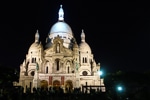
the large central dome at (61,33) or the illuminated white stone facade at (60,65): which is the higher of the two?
the large central dome at (61,33)

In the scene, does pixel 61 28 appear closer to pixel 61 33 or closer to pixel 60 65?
pixel 61 33

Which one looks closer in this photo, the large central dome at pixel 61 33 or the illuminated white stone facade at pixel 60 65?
the illuminated white stone facade at pixel 60 65

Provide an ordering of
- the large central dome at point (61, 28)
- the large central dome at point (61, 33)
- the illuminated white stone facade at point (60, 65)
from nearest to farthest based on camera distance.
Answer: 1. the illuminated white stone facade at point (60, 65)
2. the large central dome at point (61, 33)
3. the large central dome at point (61, 28)

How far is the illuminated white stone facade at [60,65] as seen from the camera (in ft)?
219

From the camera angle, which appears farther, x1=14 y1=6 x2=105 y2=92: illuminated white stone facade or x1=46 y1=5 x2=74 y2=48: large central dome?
x1=46 y1=5 x2=74 y2=48: large central dome

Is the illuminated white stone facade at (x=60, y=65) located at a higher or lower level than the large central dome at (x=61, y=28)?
lower

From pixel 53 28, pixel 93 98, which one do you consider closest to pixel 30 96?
pixel 93 98

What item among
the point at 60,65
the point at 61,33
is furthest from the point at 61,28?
the point at 60,65

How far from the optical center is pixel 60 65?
70438 millimetres

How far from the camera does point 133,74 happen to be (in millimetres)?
44781

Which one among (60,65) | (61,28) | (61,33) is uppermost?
(61,28)

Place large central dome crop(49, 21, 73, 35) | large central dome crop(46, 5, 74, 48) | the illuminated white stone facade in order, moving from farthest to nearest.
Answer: large central dome crop(49, 21, 73, 35) → large central dome crop(46, 5, 74, 48) → the illuminated white stone facade

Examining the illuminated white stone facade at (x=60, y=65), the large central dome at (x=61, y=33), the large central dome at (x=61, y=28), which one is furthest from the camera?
the large central dome at (x=61, y=28)

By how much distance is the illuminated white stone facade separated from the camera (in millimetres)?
66688
